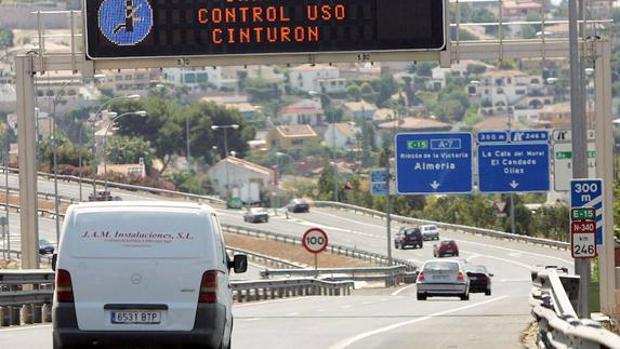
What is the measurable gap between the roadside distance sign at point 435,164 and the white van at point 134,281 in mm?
32814

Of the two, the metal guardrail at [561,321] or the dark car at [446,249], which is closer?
the metal guardrail at [561,321]

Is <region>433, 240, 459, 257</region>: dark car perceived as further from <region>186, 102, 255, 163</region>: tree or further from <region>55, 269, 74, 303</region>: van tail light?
<region>186, 102, 255, 163</region>: tree

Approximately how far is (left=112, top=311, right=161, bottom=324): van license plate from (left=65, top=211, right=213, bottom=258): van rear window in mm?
606

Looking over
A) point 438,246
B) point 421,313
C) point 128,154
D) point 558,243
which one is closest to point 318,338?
point 421,313

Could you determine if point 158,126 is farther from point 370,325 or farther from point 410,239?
point 370,325

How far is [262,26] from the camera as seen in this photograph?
34344mm

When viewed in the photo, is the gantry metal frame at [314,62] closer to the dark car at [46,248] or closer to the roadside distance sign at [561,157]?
the roadside distance sign at [561,157]

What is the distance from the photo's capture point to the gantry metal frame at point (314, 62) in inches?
1383

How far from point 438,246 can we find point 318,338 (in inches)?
2563

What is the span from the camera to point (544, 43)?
3828 cm

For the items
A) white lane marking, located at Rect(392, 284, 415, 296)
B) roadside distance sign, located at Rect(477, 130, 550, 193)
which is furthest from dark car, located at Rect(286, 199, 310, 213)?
roadside distance sign, located at Rect(477, 130, 550, 193)

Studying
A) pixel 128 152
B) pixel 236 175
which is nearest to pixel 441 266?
pixel 128 152

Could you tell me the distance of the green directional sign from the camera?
53156 mm

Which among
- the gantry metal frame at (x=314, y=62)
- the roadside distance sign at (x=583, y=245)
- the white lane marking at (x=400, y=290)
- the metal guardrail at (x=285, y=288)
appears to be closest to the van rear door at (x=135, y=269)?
the roadside distance sign at (x=583, y=245)
